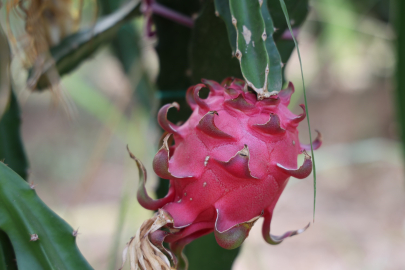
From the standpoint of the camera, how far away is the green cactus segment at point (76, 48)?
679 millimetres

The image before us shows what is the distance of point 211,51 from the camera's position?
52cm

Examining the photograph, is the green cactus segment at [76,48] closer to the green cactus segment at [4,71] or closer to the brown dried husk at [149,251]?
the green cactus segment at [4,71]

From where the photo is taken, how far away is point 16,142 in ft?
1.95

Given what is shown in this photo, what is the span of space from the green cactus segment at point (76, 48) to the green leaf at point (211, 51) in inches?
7.9

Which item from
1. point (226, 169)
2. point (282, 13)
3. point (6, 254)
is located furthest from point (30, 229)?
point (282, 13)

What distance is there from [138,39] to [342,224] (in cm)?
158

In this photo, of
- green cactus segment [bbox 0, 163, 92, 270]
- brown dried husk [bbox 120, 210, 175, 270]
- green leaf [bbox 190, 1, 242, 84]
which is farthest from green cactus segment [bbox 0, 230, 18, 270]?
green leaf [bbox 190, 1, 242, 84]

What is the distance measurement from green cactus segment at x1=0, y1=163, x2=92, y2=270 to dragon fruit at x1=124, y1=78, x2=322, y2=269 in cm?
11

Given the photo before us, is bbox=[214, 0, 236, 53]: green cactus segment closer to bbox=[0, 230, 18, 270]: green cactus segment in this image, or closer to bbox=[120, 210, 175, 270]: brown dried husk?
bbox=[120, 210, 175, 270]: brown dried husk

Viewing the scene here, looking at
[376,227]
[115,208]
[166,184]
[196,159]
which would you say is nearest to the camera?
[196,159]

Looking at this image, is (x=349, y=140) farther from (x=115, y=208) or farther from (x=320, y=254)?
(x=115, y=208)

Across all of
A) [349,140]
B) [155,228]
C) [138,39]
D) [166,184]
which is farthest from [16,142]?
[349,140]

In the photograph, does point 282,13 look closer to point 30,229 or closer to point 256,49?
point 256,49

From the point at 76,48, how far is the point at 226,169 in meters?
0.52
